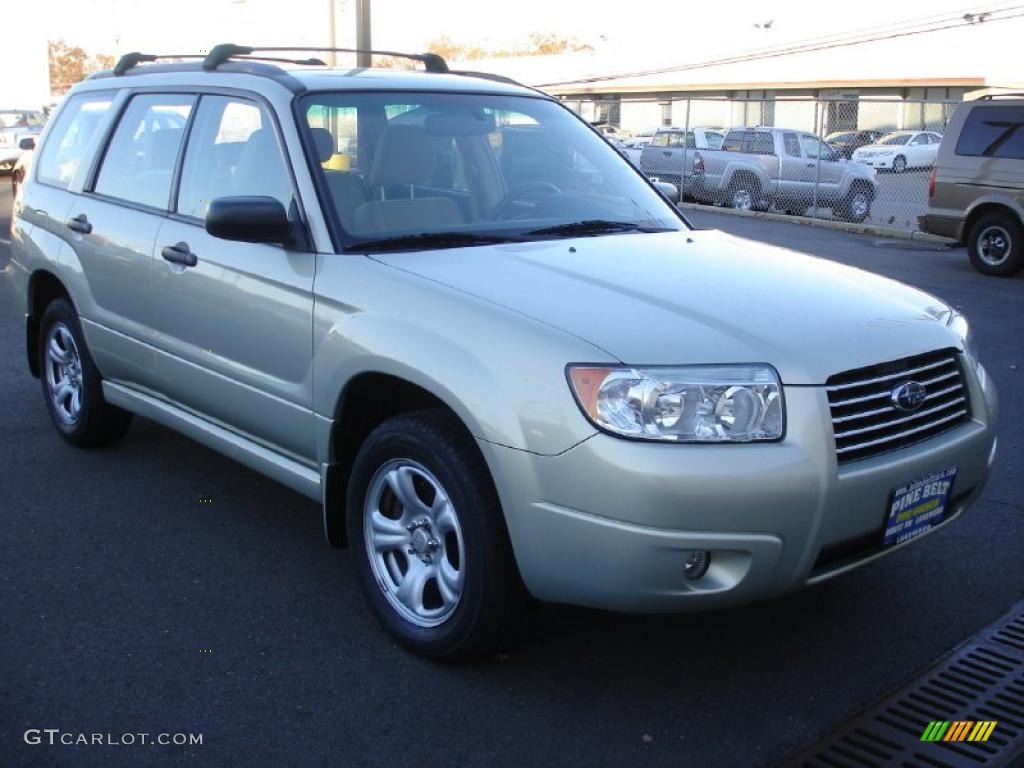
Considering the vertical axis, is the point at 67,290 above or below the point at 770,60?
below

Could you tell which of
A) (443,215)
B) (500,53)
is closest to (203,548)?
(443,215)

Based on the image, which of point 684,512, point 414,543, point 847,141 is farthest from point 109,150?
point 847,141

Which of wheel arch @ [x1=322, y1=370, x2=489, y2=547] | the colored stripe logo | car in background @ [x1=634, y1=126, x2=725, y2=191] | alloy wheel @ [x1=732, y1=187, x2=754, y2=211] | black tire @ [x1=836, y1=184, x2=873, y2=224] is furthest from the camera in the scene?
car in background @ [x1=634, y1=126, x2=725, y2=191]

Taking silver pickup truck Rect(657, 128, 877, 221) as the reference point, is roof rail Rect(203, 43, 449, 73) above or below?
above

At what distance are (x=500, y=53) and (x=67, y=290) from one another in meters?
94.8

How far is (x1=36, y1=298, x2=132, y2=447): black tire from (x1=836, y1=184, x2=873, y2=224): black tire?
1523 centimetres

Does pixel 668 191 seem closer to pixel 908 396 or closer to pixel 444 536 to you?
pixel 908 396

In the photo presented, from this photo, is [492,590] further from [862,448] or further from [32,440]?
[32,440]

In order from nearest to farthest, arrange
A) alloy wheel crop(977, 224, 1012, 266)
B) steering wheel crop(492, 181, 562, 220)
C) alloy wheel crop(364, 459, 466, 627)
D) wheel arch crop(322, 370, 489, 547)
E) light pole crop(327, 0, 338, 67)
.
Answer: alloy wheel crop(364, 459, 466, 627) < wheel arch crop(322, 370, 489, 547) < steering wheel crop(492, 181, 562, 220) < light pole crop(327, 0, 338, 67) < alloy wheel crop(977, 224, 1012, 266)

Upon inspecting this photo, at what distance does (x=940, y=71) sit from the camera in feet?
141

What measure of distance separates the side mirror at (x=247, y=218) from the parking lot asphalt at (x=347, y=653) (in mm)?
1320

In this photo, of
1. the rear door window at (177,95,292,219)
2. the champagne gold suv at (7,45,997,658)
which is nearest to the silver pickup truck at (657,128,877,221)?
the champagne gold suv at (7,45,997,658)

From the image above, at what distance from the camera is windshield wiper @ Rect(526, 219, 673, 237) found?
427cm

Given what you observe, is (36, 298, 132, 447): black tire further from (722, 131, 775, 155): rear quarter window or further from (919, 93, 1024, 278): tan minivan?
(722, 131, 775, 155): rear quarter window
